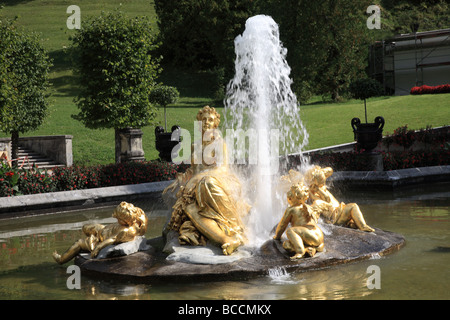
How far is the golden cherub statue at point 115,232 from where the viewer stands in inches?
260

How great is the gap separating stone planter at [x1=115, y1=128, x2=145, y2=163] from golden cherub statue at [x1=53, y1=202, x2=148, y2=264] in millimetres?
11906

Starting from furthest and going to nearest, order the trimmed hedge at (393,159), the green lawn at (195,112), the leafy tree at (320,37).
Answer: the leafy tree at (320,37), the green lawn at (195,112), the trimmed hedge at (393,159)

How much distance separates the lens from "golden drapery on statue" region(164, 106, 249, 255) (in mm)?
6359

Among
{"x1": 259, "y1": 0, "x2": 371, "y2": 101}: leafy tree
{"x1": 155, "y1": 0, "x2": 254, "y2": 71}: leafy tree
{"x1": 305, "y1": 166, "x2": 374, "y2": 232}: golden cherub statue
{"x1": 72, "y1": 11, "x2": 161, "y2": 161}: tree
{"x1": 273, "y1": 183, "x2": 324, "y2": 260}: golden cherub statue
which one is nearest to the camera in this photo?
{"x1": 273, "y1": 183, "x2": 324, "y2": 260}: golden cherub statue

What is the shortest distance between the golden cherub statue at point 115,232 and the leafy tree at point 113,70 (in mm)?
12134

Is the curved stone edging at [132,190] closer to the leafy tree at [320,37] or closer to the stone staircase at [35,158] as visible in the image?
the stone staircase at [35,158]

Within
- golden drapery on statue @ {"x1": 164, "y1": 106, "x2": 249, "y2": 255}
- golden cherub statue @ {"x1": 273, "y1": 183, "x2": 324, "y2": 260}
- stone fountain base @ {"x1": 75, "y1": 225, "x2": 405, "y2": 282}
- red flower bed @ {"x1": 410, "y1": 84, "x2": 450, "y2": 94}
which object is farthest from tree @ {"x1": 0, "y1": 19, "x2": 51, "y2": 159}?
red flower bed @ {"x1": 410, "y1": 84, "x2": 450, "y2": 94}

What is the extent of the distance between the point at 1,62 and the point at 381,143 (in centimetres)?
1213

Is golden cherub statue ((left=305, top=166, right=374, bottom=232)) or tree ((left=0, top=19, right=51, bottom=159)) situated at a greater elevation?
tree ((left=0, top=19, right=51, bottom=159))

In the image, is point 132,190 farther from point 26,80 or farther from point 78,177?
point 26,80

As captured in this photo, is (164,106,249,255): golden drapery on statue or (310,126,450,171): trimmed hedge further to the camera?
(310,126,450,171): trimmed hedge

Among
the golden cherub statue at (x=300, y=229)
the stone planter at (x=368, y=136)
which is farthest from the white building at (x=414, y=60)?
the golden cherub statue at (x=300, y=229)

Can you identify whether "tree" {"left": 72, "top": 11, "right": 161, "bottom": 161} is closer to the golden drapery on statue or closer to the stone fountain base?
the golden drapery on statue

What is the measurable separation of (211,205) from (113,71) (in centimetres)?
1334
